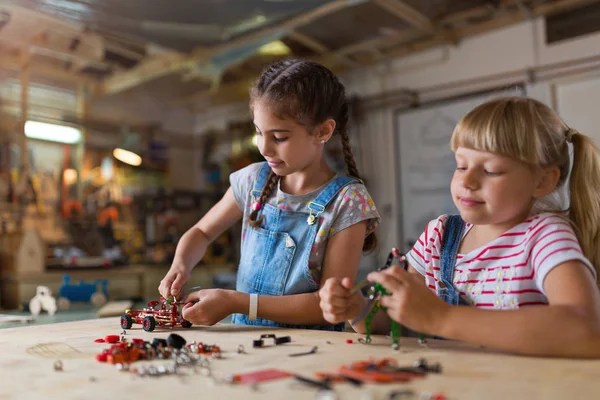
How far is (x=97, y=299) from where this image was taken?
371 centimetres

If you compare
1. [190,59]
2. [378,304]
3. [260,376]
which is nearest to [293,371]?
[260,376]

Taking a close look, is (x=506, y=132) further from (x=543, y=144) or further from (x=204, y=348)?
(x=204, y=348)

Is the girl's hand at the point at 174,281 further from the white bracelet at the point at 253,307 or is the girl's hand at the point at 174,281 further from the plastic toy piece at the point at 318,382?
the plastic toy piece at the point at 318,382

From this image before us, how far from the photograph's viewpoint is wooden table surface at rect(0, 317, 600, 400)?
0.69 m

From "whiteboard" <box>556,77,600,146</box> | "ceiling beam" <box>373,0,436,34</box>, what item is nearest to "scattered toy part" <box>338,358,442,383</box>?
"ceiling beam" <box>373,0,436,34</box>

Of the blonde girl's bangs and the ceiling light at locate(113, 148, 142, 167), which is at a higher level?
the ceiling light at locate(113, 148, 142, 167)

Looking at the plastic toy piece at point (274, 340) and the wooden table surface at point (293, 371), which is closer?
the wooden table surface at point (293, 371)

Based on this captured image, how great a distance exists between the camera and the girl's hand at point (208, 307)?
50.3 inches

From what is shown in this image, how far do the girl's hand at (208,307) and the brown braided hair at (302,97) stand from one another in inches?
11.8

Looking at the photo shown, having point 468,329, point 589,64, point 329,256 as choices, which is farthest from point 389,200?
point 468,329

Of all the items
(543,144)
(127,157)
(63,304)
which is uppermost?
(127,157)

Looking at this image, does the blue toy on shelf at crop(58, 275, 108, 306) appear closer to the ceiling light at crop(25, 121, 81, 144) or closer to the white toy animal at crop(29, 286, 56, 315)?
the white toy animal at crop(29, 286, 56, 315)

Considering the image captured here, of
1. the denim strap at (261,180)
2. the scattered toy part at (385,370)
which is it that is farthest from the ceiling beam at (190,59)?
the scattered toy part at (385,370)

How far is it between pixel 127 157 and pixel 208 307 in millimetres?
4624
